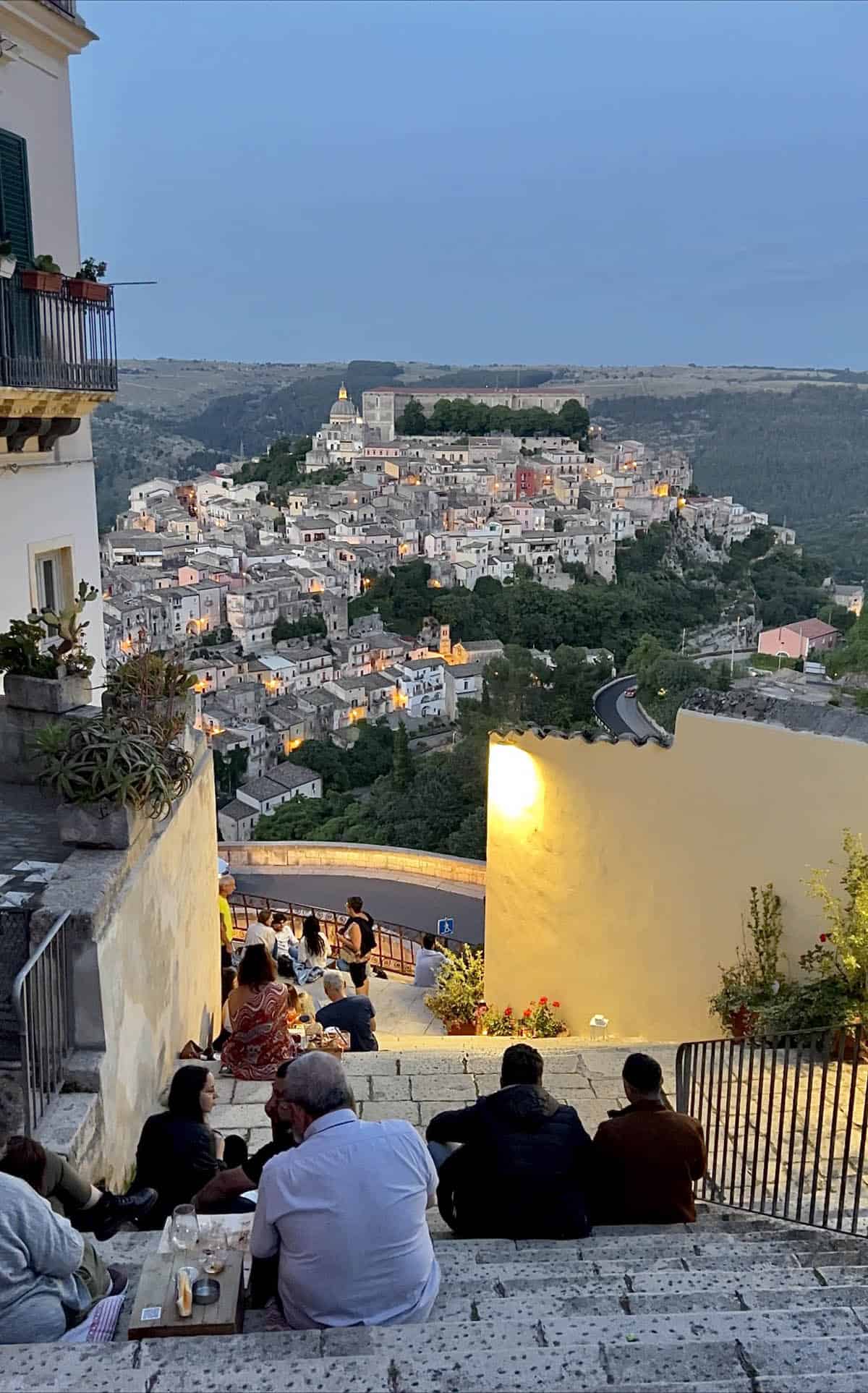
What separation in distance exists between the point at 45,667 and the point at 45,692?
0.13 meters

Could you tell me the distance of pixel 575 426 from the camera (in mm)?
117812

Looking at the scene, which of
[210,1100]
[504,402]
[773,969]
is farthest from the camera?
[504,402]

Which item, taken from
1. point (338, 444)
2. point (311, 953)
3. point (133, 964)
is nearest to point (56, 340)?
point (311, 953)

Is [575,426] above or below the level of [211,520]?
above

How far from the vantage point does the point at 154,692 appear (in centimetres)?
521

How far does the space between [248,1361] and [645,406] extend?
481ft

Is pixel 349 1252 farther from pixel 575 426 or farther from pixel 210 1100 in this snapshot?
pixel 575 426

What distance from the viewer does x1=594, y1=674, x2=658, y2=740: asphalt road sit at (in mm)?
45906

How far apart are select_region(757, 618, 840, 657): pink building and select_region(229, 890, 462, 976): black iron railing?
48.1 metres

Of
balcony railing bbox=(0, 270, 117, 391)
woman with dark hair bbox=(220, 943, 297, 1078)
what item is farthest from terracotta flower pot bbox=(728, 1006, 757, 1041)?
balcony railing bbox=(0, 270, 117, 391)

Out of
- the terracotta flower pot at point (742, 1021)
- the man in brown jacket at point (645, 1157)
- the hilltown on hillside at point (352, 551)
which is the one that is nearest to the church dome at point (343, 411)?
the hilltown on hillside at point (352, 551)

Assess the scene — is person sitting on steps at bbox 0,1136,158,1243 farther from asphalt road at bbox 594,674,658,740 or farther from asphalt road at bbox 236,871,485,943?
asphalt road at bbox 594,674,658,740

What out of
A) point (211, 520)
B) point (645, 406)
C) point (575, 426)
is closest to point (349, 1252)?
point (211, 520)

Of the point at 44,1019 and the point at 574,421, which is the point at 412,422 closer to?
the point at 574,421
